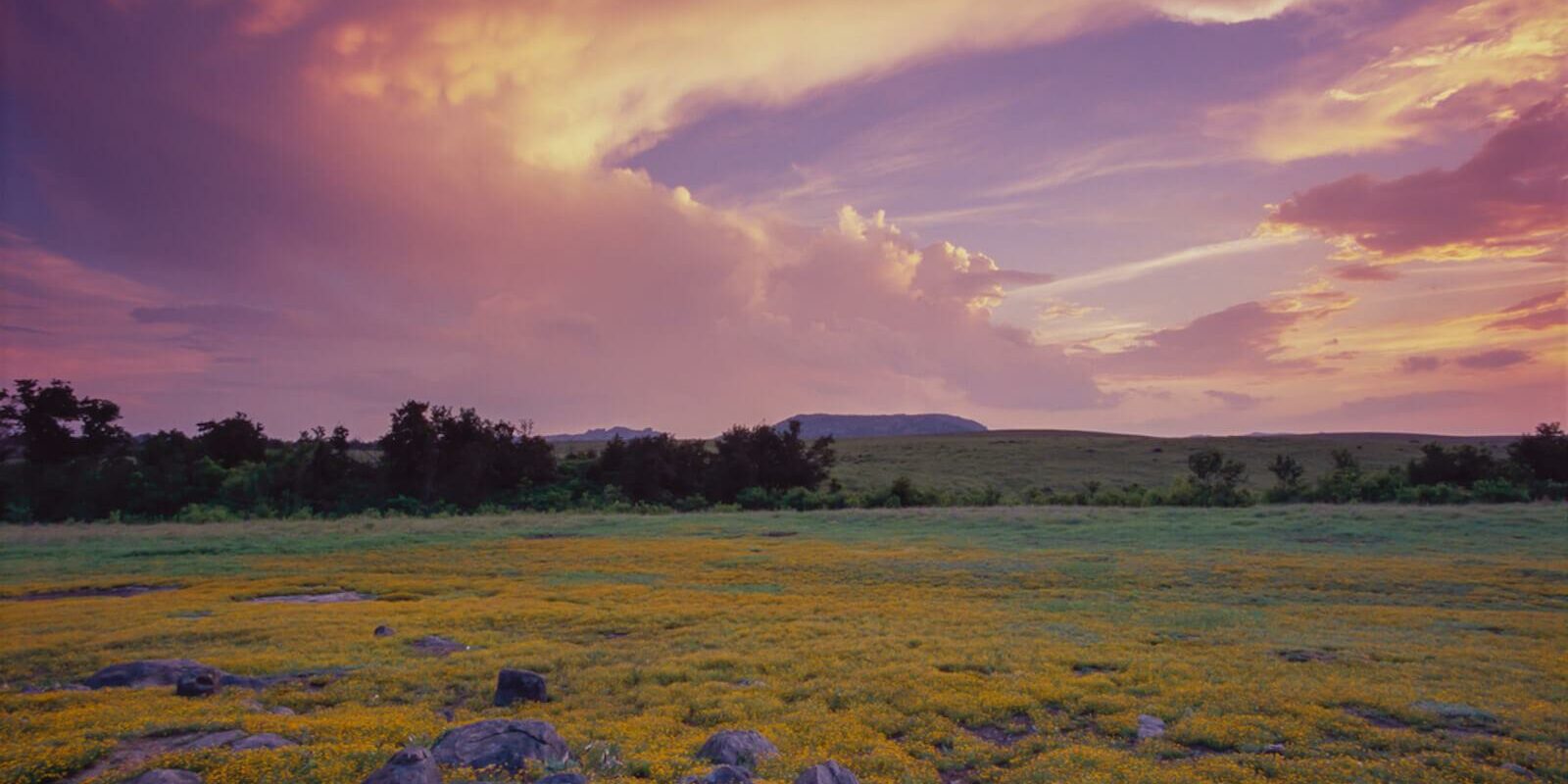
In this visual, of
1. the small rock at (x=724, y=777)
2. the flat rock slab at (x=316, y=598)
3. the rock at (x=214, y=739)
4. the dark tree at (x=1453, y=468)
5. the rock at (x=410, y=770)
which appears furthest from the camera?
the dark tree at (x=1453, y=468)

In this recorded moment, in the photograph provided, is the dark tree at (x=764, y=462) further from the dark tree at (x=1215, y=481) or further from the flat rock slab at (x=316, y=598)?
the flat rock slab at (x=316, y=598)

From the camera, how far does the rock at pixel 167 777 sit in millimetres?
9719

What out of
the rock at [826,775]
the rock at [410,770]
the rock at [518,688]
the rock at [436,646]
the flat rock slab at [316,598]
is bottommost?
the flat rock slab at [316,598]

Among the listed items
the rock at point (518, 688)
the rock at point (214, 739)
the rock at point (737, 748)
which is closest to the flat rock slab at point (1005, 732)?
the rock at point (737, 748)

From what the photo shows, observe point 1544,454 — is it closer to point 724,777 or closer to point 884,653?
point 884,653

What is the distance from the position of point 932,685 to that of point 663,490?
64059mm

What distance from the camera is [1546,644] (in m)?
19.8

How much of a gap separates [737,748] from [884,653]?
28.2ft

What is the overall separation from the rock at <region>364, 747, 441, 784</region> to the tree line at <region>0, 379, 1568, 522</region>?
61383 mm

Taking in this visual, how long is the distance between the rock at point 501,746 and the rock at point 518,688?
147 inches

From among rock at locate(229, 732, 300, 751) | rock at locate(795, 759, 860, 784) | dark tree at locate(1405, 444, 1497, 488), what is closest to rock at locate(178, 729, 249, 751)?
rock at locate(229, 732, 300, 751)

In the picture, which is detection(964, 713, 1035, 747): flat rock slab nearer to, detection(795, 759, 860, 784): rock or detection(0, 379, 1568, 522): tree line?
detection(795, 759, 860, 784): rock

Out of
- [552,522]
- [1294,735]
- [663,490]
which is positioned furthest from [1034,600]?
[663,490]

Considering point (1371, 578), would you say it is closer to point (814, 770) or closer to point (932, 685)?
point (932, 685)
